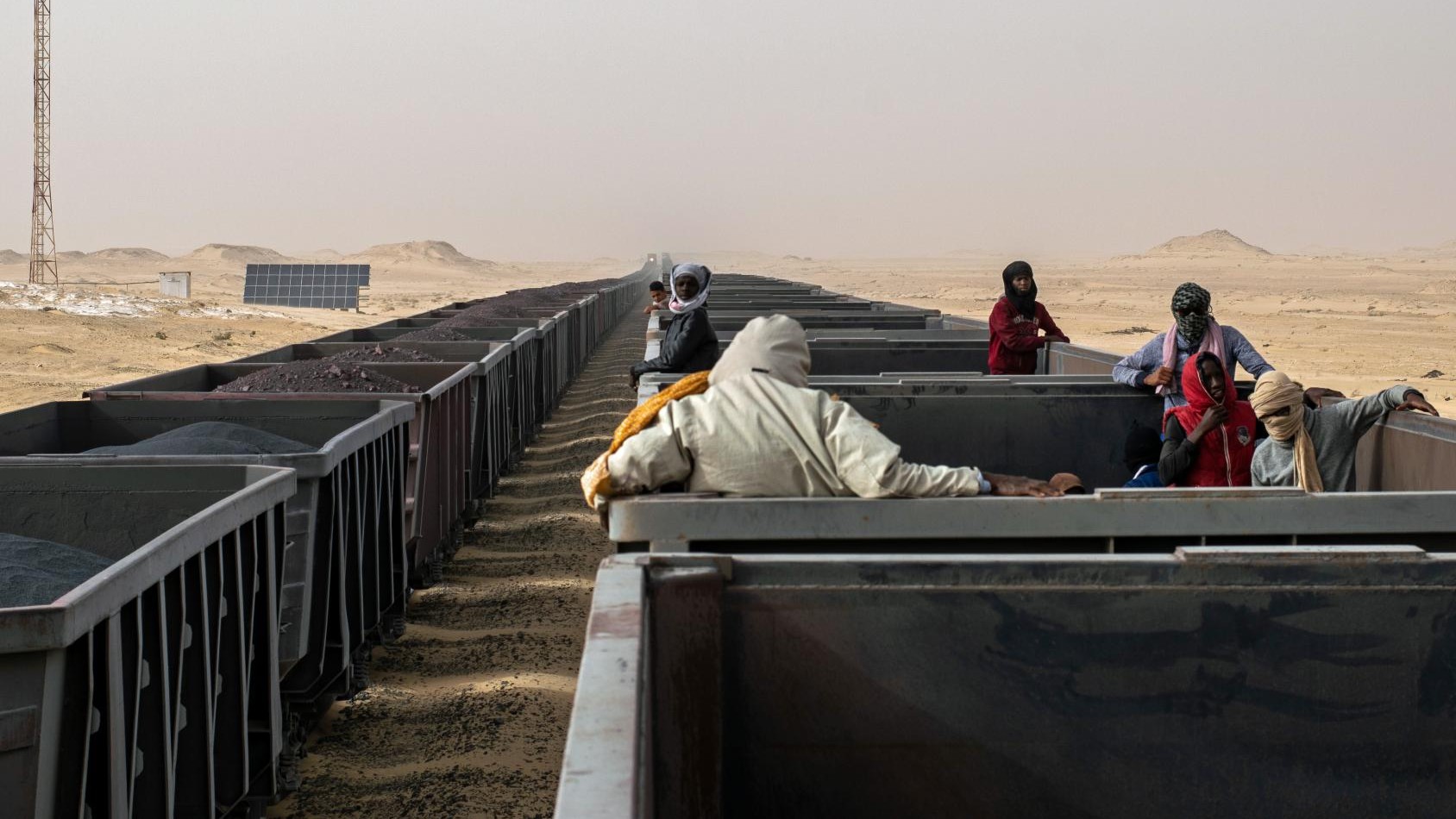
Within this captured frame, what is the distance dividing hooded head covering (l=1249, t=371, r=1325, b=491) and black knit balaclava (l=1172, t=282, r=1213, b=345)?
0.88m

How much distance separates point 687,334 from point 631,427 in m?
3.52

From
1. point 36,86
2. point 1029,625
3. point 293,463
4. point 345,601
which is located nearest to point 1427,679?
point 1029,625

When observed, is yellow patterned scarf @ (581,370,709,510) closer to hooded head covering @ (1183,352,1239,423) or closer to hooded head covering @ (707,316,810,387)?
hooded head covering @ (707,316,810,387)

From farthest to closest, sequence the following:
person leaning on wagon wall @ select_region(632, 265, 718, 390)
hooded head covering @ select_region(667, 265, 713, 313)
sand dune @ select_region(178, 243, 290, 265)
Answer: sand dune @ select_region(178, 243, 290, 265) → hooded head covering @ select_region(667, 265, 713, 313) → person leaning on wagon wall @ select_region(632, 265, 718, 390)

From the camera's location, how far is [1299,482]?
18.1 ft

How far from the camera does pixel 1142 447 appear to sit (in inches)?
248

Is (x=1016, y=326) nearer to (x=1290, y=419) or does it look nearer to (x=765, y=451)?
(x=1290, y=419)

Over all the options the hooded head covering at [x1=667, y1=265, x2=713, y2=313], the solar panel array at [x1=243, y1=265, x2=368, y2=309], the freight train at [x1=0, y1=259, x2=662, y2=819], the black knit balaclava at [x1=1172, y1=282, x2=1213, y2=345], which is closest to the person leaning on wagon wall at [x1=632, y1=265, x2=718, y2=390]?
the hooded head covering at [x1=667, y1=265, x2=713, y2=313]

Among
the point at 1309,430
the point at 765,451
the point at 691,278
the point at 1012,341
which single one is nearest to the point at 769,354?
the point at 765,451

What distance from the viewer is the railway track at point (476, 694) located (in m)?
5.48

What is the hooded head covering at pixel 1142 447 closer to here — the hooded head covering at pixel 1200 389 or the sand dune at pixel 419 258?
the hooded head covering at pixel 1200 389

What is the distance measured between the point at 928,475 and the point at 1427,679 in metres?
1.27

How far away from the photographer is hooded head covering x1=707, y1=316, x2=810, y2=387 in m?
4.26

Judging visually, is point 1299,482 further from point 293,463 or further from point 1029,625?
point 293,463
